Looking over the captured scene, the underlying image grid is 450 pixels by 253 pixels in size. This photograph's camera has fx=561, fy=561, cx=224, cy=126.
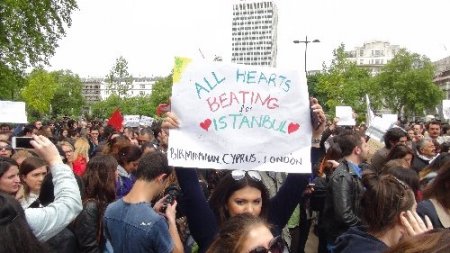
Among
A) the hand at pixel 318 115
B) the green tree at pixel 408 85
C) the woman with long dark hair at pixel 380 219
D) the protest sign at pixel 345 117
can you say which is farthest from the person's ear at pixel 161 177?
the green tree at pixel 408 85

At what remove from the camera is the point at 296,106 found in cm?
358

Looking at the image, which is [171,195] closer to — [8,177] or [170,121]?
[170,121]

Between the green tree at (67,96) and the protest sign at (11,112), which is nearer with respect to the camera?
the protest sign at (11,112)

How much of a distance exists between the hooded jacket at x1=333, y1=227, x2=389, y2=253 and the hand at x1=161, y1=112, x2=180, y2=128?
1202 millimetres

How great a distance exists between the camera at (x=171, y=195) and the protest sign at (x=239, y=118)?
2.17 ft

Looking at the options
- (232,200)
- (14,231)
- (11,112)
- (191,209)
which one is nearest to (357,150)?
(232,200)

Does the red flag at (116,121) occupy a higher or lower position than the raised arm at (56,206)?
lower

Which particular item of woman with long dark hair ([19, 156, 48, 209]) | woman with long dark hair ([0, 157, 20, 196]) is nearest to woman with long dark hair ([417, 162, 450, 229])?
woman with long dark hair ([0, 157, 20, 196])

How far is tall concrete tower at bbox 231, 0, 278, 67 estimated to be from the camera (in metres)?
111

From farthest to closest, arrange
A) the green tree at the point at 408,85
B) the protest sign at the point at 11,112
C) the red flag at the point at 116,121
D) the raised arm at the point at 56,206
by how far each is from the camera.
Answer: the green tree at the point at 408,85, the red flag at the point at 116,121, the protest sign at the point at 11,112, the raised arm at the point at 56,206

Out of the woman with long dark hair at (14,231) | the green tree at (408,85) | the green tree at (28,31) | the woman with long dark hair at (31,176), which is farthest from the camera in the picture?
the green tree at (408,85)

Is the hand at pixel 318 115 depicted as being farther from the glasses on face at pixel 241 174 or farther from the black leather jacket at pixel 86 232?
the black leather jacket at pixel 86 232

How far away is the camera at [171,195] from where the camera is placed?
396cm

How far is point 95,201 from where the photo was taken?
4312mm
